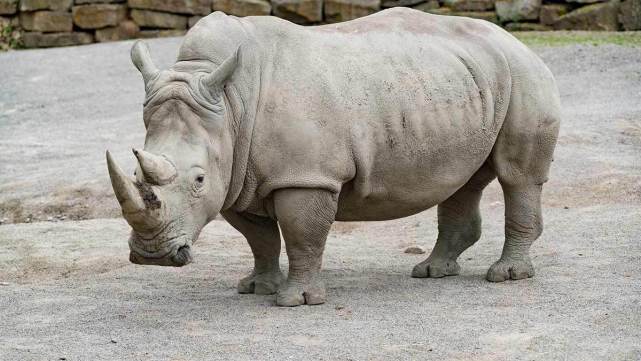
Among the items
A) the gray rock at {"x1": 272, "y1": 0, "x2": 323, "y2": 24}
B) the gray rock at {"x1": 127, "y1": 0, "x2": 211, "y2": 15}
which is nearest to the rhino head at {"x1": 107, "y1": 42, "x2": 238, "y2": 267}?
the gray rock at {"x1": 272, "y1": 0, "x2": 323, "y2": 24}

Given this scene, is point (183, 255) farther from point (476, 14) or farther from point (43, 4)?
point (43, 4)

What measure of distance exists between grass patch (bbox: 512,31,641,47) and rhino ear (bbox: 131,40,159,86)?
33.5 ft

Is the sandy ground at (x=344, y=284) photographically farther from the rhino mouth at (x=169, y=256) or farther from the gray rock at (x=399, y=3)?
the gray rock at (x=399, y=3)

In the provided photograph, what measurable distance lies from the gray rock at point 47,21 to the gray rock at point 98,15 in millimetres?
166

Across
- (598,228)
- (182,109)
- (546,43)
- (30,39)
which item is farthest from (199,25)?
(30,39)

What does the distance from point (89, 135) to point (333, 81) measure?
282 inches

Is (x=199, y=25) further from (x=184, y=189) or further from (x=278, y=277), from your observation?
(x=278, y=277)

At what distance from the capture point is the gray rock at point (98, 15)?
60.4 ft

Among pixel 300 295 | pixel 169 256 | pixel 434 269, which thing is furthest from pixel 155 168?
pixel 434 269

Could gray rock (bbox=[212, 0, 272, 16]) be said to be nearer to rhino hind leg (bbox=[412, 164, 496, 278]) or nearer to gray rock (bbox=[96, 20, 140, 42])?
gray rock (bbox=[96, 20, 140, 42])

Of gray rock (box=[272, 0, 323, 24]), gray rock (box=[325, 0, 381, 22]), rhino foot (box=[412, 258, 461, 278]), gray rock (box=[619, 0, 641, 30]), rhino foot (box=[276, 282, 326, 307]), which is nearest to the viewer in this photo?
rhino foot (box=[276, 282, 326, 307])

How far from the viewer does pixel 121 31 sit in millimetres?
18594

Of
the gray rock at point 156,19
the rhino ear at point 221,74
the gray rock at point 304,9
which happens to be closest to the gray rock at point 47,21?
the gray rock at point 156,19

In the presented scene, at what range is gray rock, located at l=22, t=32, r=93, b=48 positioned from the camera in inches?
735
